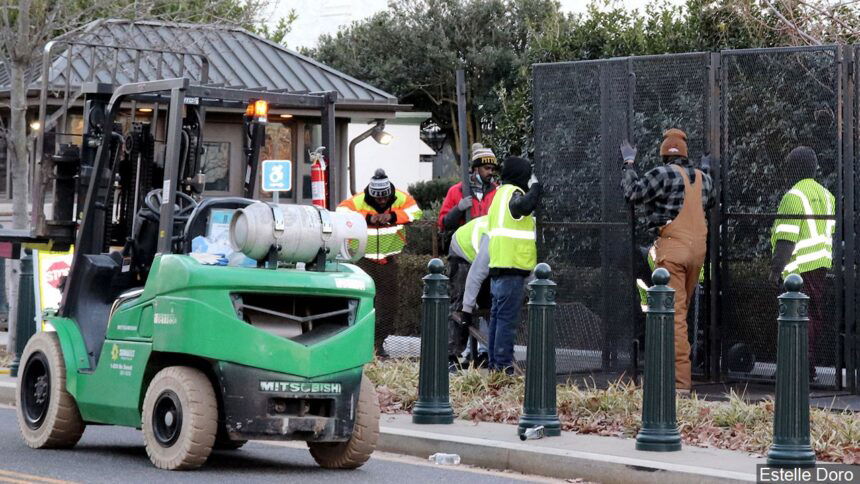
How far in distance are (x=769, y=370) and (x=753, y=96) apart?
2.34 metres

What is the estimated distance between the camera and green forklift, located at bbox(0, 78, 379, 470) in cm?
893

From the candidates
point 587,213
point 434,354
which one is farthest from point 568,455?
point 587,213

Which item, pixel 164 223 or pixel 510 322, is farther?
pixel 510 322

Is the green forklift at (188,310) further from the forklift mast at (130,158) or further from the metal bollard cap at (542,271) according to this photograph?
the metal bollard cap at (542,271)

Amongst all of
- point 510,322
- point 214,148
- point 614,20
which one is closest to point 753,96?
point 510,322

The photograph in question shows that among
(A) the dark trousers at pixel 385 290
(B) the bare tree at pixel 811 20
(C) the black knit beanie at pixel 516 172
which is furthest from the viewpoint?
(A) the dark trousers at pixel 385 290

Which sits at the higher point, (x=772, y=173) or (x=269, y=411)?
(x=772, y=173)

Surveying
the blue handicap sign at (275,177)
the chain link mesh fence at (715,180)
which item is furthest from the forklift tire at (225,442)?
the chain link mesh fence at (715,180)

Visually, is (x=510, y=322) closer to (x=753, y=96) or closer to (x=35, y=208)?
(x=753, y=96)

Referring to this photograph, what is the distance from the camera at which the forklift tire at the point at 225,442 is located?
9.47m

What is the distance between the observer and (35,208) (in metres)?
10.9

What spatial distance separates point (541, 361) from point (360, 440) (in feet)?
4.89

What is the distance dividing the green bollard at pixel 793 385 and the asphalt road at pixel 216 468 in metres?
1.57

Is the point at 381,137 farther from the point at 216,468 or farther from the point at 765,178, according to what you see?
the point at 216,468
